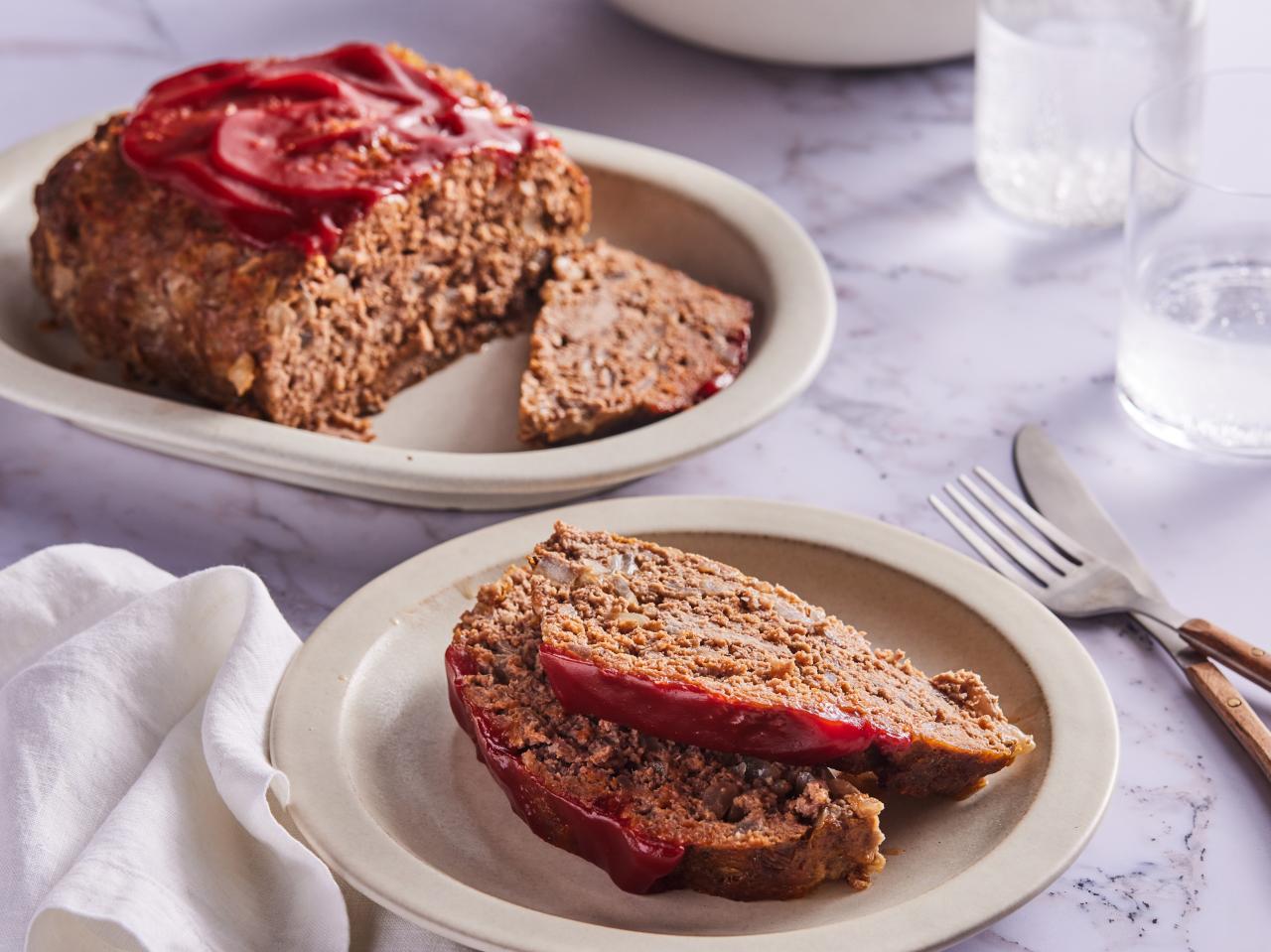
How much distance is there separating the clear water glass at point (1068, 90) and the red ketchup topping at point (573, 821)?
86.9 inches

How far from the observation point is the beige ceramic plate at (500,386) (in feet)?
9.53

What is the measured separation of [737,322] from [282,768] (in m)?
1.57

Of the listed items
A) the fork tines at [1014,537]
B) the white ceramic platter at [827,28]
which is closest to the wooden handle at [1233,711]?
the fork tines at [1014,537]

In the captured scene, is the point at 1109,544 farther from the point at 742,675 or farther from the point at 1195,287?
the point at 742,675

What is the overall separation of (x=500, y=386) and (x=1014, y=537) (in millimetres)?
1126

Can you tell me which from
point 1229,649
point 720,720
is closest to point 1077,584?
point 1229,649

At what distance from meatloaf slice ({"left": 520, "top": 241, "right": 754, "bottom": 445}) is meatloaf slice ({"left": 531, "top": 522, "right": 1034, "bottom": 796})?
0.64 meters

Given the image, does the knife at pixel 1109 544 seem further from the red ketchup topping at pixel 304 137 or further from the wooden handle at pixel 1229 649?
the red ketchup topping at pixel 304 137

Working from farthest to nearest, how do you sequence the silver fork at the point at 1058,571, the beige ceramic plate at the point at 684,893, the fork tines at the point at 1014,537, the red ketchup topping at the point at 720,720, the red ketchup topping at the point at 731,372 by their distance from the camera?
the red ketchup topping at the point at 731,372 → the fork tines at the point at 1014,537 → the silver fork at the point at 1058,571 → the red ketchup topping at the point at 720,720 → the beige ceramic plate at the point at 684,893

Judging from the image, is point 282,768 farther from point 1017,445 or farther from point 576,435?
point 1017,445

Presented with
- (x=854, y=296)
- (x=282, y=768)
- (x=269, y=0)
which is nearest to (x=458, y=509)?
(x=282, y=768)

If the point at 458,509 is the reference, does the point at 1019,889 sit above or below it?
above

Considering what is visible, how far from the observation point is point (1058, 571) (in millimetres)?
2775

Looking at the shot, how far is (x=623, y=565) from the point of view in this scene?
249 cm
